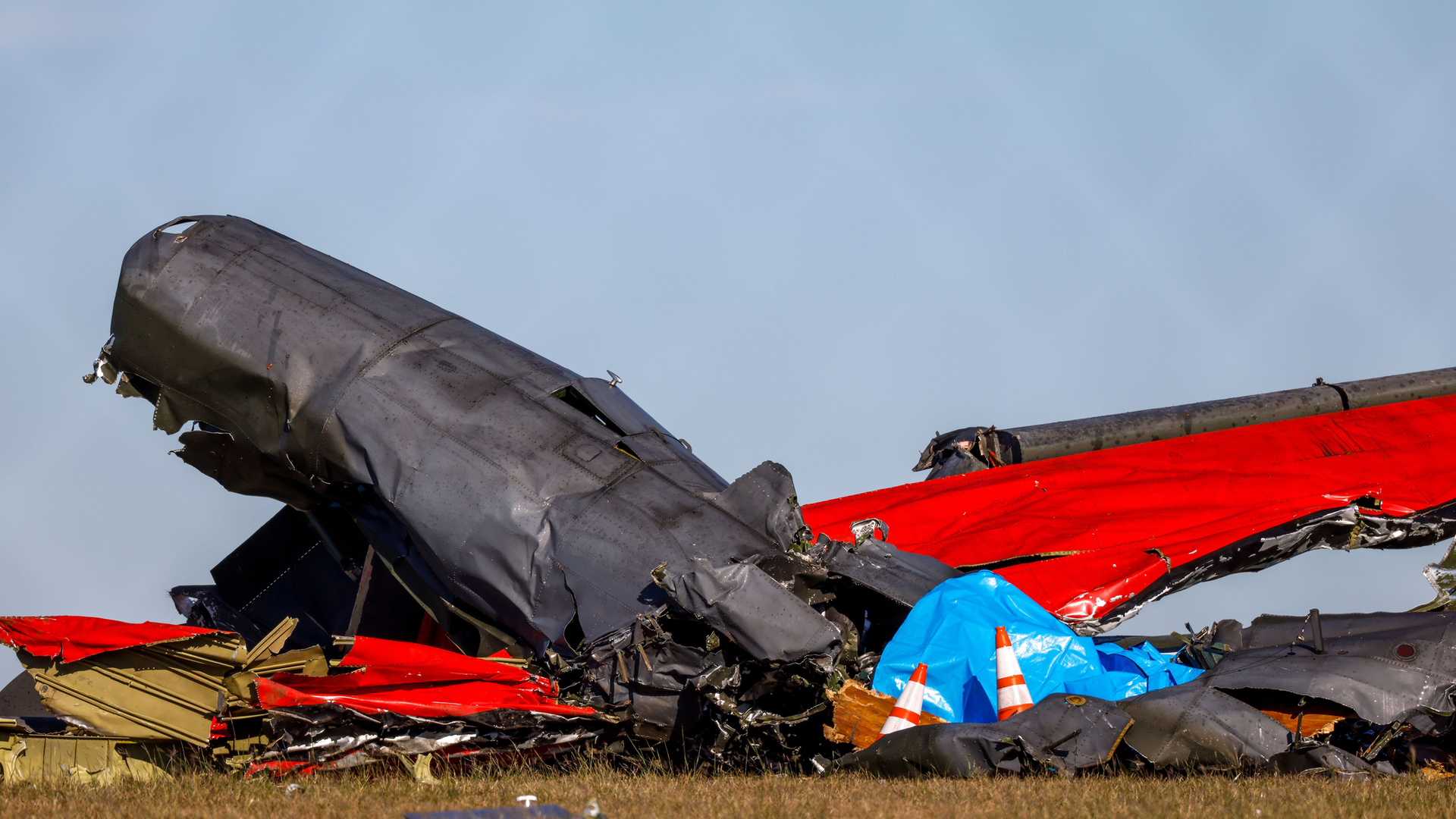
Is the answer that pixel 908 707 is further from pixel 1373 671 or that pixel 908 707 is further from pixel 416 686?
pixel 416 686

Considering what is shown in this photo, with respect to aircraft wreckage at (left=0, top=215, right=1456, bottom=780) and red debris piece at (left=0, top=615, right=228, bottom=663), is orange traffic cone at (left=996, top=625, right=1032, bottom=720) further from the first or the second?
red debris piece at (left=0, top=615, right=228, bottom=663)

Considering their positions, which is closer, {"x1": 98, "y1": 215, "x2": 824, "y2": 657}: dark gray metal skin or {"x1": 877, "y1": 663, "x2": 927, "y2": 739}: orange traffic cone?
{"x1": 877, "y1": 663, "x2": 927, "y2": 739}: orange traffic cone

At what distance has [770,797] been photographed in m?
7.37

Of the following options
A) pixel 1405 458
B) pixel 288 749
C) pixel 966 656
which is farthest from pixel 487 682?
pixel 1405 458

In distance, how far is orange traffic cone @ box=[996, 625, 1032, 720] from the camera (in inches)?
350

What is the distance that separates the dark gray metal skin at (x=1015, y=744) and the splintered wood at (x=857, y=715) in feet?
1.24

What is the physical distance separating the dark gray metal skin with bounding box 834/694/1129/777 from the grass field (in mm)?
186

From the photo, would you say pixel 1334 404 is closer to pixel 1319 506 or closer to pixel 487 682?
pixel 1319 506

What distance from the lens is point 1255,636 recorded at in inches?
431

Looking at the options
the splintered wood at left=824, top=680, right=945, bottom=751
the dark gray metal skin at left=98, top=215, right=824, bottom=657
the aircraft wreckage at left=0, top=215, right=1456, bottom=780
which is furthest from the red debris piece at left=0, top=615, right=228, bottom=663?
the splintered wood at left=824, top=680, right=945, bottom=751

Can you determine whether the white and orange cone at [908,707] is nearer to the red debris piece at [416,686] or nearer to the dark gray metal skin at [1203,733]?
the dark gray metal skin at [1203,733]

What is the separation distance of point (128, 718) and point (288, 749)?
130 centimetres

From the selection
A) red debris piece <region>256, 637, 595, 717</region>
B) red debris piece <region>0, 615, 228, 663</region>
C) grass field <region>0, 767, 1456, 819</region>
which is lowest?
grass field <region>0, 767, 1456, 819</region>

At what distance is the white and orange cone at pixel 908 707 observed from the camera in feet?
28.6
